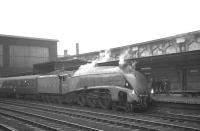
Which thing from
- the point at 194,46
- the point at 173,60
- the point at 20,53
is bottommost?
the point at 173,60

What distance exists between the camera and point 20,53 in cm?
4338

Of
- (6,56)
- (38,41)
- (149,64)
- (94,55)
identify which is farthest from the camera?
(38,41)

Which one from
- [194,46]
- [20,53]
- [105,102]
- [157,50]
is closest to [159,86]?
[105,102]

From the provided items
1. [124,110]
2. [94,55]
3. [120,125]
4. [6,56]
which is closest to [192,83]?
[124,110]

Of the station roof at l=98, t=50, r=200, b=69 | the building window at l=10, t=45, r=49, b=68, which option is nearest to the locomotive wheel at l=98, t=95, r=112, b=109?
the station roof at l=98, t=50, r=200, b=69

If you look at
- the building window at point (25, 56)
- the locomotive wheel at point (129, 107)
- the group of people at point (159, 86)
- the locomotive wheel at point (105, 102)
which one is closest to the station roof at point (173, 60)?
the group of people at point (159, 86)

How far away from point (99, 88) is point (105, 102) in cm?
92

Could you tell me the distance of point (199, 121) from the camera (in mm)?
11180

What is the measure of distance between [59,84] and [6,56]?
24.2 m

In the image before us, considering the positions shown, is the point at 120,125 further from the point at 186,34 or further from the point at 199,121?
the point at 186,34

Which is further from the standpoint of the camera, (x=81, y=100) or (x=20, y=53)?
(x=20, y=53)

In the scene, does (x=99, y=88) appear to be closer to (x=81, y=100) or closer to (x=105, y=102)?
(x=105, y=102)

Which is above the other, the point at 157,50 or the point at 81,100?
the point at 157,50

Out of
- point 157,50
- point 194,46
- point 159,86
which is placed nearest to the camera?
point 159,86
